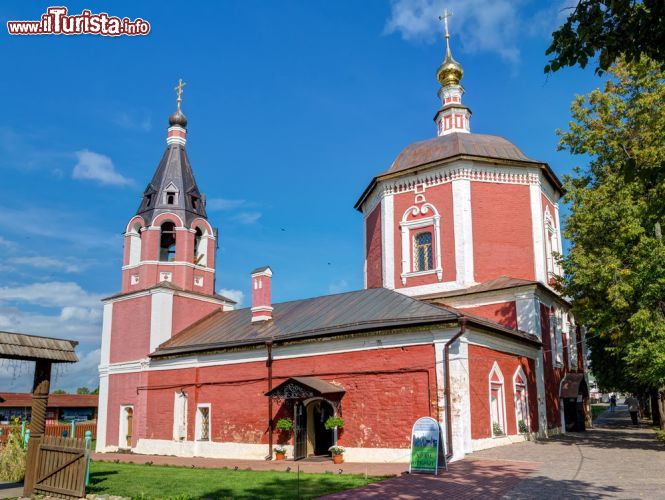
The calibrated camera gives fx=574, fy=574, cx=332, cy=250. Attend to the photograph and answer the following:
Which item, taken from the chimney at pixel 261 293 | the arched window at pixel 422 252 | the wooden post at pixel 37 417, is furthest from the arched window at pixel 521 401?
the wooden post at pixel 37 417

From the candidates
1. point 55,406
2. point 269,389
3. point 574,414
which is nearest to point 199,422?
point 269,389

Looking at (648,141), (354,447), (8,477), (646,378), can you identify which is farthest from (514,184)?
(8,477)

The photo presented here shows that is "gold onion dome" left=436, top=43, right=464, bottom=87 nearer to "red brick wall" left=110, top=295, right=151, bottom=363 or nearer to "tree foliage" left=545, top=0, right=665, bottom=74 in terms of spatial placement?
"red brick wall" left=110, top=295, right=151, bottom=363

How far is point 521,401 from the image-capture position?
16.6 m

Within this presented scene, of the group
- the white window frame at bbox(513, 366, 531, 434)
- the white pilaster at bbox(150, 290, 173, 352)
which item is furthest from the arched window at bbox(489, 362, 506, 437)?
the white pilaster at bbox(150, 290, 173, 352)

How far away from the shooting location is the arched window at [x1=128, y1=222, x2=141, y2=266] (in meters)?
23.6

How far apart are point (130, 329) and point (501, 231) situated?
14.4 m

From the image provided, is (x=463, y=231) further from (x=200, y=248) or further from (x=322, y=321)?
(x=200, y=248)

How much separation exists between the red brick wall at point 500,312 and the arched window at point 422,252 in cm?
235

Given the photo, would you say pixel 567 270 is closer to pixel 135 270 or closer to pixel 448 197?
pixel 448 197

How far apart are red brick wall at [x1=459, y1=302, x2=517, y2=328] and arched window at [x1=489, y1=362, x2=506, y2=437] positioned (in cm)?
273

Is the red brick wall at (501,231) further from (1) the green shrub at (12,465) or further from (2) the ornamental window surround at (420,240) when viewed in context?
(1) the green shrub at (12,465)

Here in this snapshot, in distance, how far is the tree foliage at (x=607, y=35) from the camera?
554 centimetres

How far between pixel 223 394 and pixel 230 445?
156cm
